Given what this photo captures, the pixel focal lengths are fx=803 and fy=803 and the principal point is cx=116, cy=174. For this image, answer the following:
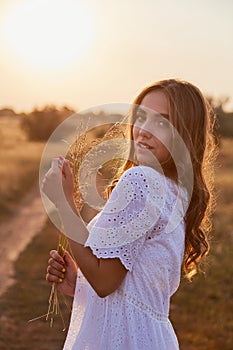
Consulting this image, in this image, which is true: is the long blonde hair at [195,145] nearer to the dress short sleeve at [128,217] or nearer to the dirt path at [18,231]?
the dress short sleeve at [128,217]

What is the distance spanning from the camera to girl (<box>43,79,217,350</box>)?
2.15m

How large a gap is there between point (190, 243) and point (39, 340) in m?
3.90

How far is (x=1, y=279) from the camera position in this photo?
8211mm

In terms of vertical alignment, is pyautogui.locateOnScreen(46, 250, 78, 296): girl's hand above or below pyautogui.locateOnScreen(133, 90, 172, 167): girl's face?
below

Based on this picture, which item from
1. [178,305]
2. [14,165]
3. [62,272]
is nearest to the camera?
[62,272]

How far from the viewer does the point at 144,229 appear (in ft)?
7.11

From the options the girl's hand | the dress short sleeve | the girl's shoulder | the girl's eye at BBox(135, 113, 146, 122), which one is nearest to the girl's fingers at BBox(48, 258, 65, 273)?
the girl's hand

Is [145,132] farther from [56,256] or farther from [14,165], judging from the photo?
[14,165]

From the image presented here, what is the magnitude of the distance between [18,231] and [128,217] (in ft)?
33.5

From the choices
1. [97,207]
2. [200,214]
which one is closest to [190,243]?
[200,214]

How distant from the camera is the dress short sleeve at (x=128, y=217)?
2148 mm

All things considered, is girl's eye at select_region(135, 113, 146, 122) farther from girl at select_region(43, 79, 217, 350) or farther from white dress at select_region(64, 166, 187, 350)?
white dress at select_region(64, 166, 187, 350)

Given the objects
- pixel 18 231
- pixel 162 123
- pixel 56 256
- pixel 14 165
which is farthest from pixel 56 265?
pixel 14 165

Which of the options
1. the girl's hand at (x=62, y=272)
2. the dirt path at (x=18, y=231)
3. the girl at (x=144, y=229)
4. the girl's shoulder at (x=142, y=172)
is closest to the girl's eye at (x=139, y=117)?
the girl at (x=144, y=229)
